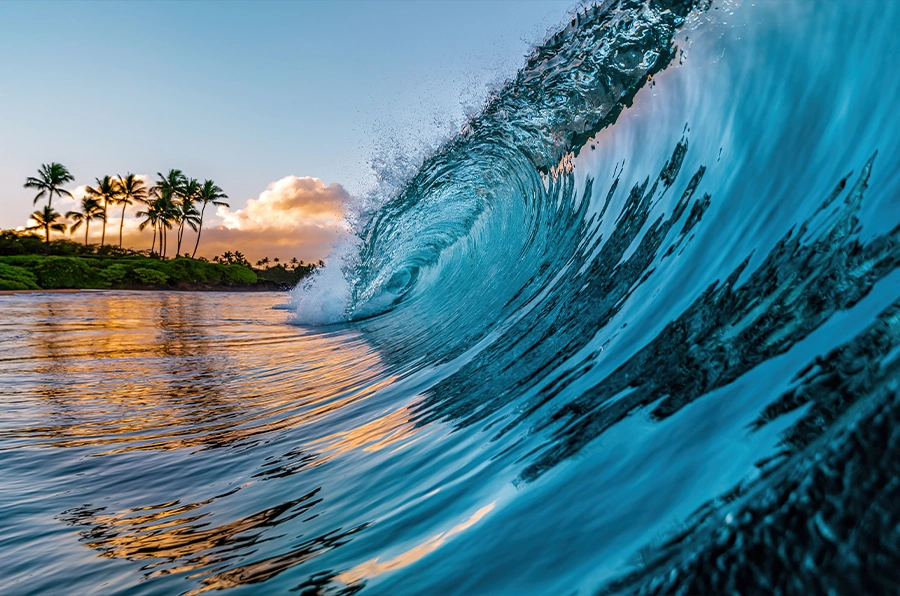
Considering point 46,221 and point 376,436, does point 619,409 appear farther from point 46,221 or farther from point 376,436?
point 46,221

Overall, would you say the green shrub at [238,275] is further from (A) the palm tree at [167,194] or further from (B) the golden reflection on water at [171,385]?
(B) the golden reflection on water at [171,385]

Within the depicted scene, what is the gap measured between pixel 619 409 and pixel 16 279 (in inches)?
1227

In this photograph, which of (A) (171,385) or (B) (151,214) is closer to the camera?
(A) (171,385)

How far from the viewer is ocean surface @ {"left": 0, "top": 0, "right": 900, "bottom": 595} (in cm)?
69

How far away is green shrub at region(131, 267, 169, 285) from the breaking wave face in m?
33.9

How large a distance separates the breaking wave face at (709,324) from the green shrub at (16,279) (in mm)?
27317

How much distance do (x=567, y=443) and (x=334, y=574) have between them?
1.82ft

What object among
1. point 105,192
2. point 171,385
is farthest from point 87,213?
point 171,385

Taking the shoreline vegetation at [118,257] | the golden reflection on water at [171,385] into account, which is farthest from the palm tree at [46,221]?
the golden reflection on water at [171,385]

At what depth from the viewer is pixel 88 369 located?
4.16 meters

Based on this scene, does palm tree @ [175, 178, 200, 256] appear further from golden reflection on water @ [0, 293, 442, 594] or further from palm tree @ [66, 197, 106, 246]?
golden reflection on water @ [0, 293, 442, 594]

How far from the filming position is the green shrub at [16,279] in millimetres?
24428

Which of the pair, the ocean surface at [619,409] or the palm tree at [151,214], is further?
the palm tree at [151,214]

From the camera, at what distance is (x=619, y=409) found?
1276 millimetres
